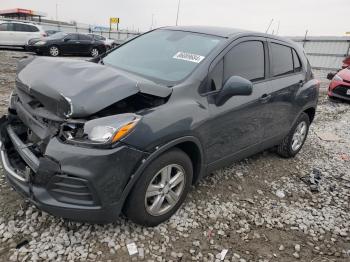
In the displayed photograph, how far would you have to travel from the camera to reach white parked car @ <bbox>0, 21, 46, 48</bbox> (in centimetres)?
1748

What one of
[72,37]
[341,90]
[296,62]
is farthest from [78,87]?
[72,37]

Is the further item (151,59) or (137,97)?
(151,59)

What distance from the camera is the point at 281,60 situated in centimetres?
440

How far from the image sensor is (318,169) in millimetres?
4855

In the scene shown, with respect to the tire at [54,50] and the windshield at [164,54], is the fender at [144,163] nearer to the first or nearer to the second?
the windshield at [164,54]

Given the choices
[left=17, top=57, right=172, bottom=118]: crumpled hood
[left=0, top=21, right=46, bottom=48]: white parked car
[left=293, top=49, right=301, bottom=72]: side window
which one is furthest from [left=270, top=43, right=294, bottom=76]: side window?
[left=0, top=21, right=46, bottom=48]: white parked car

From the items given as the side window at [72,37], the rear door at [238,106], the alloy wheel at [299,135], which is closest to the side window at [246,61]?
the rear door at [238,106]

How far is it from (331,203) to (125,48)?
10.1 ft

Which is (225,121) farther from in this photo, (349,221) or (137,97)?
(349,221)

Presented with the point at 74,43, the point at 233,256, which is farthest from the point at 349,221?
the point at 74,43

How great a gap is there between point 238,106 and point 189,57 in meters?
0.73

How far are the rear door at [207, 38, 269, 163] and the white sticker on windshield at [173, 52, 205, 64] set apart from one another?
0.18m

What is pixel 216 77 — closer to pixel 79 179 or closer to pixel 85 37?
pixel 79 179

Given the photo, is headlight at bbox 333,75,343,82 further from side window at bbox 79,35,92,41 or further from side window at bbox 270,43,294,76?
side window at bbox 79,35,92,41
